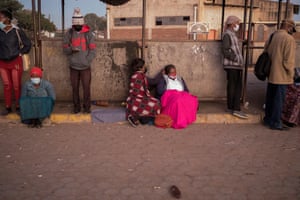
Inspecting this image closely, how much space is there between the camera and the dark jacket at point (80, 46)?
543 cm

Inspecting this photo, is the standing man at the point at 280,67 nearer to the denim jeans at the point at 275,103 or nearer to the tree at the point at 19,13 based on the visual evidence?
the denim jeans at the point at 275,103

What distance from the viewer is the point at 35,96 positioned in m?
5.36

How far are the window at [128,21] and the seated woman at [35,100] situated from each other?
2474 cm

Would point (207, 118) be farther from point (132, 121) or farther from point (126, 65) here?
point (126, 65)

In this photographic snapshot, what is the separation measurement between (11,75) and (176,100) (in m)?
2.94

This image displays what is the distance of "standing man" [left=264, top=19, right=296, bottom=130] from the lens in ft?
16.7

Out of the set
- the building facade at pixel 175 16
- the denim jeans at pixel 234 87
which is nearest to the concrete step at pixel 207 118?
the denim jeans at pixel 234 87

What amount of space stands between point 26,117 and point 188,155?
285 centimetres

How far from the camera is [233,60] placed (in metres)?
5.57

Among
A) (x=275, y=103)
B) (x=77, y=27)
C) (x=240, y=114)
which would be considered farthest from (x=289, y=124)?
(x=77, y=27)

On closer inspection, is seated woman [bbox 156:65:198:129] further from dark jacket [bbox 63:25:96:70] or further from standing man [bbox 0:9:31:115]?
standing man [bbox 0:9:31:115]

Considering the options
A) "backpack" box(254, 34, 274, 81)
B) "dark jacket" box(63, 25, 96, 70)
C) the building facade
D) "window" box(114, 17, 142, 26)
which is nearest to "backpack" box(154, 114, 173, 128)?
"dark jacket" box(63, 25, 96, 70)

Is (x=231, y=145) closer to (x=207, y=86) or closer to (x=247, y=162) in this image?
(x=247, y=162)

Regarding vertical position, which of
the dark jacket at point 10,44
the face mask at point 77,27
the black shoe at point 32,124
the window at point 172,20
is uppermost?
the window at point 172,20
